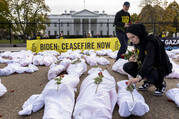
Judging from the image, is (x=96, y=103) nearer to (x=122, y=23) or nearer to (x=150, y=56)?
(x=150, y=56)

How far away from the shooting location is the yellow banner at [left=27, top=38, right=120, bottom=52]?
805cm

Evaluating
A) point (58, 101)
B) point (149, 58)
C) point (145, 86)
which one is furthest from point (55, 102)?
point (145, 86)

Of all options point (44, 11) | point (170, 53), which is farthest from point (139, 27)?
point (44, 11)

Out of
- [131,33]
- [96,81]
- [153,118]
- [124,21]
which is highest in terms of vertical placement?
[124,21]

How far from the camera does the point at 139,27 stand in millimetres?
2020

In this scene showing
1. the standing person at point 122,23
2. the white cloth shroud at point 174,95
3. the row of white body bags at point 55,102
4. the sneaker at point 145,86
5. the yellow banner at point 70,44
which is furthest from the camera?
the yellow banner at point 70,44

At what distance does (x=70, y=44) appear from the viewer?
8133mm

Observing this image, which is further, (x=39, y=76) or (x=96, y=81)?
(x=39, y=76)

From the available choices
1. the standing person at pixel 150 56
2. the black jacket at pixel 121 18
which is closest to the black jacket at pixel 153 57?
the standing person at pixel 150 56

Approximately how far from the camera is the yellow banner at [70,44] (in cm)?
805

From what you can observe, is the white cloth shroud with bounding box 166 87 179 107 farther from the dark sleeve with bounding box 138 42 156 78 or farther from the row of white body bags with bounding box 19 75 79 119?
the row of white body bags with bounding box 19 75 79 119

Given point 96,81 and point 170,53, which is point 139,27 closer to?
point 96,81

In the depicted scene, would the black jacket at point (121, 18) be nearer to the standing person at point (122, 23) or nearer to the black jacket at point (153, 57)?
the standing person at point (122, 23)

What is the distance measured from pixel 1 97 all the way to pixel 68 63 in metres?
1.69
